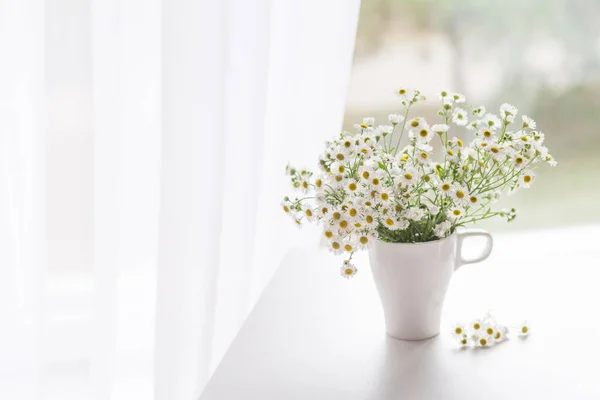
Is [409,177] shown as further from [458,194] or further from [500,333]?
[500,333]

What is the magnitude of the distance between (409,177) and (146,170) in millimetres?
946

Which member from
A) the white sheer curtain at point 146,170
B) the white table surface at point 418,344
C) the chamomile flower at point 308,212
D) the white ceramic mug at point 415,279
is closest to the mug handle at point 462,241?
the white ceramic mug at point 415,279

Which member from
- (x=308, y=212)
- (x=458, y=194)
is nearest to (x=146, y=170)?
(x=308, y=212)

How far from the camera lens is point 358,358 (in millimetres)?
1026

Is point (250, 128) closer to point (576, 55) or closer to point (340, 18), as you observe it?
point (340, 18)

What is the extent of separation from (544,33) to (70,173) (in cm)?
215

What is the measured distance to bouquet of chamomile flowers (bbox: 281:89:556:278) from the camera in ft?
3.06

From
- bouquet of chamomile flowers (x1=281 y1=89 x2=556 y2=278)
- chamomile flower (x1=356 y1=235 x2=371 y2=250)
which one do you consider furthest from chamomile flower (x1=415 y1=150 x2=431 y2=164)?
chamomile flower (x1=356 y1=235 x2=371 y2=250)

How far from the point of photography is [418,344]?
1.05 meters

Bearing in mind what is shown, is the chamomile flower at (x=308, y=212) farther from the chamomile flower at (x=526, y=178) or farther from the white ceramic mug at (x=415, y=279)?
the chamomile flower at (x=526, y=178)

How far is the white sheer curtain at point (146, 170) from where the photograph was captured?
5.45ft

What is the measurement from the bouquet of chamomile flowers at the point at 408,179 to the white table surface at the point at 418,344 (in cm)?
14

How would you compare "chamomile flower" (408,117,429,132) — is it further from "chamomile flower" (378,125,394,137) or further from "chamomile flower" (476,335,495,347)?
"chamomile flower" (476,335,495,347)

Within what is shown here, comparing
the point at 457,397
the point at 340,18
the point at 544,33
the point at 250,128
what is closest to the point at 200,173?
the point at 250,128
